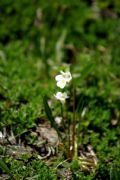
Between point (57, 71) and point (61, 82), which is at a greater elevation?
point (57, 71)

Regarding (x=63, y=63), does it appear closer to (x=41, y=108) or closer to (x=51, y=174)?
(x=41, y=108)

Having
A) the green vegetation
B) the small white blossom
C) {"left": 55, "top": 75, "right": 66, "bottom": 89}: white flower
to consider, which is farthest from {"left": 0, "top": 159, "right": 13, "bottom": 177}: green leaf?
the small white blossom

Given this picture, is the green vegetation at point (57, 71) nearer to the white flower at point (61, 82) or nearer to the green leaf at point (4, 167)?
the green leaf at point (4, 167)

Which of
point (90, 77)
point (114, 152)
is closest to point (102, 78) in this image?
point (90, 77)

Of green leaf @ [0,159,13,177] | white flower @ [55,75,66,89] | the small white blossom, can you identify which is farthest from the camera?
the small white blossom

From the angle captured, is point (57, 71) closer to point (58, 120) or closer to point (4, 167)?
point (58, 120)

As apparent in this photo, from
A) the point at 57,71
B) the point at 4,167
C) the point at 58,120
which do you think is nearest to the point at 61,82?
the point at 58,120

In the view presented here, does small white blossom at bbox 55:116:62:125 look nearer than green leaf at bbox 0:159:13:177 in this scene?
No

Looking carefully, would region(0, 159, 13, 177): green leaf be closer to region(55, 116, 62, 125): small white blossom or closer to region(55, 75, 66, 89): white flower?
region(55, 75, 66, 89): white flower

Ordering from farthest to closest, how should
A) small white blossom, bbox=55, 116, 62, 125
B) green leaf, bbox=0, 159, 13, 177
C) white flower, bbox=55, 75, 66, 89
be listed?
small white blossom, bbox=55, 116, 62, 125 → white flower, bbox=55, 75, 66, 89 → green leaf, bbox=0, 159, 13, 177
